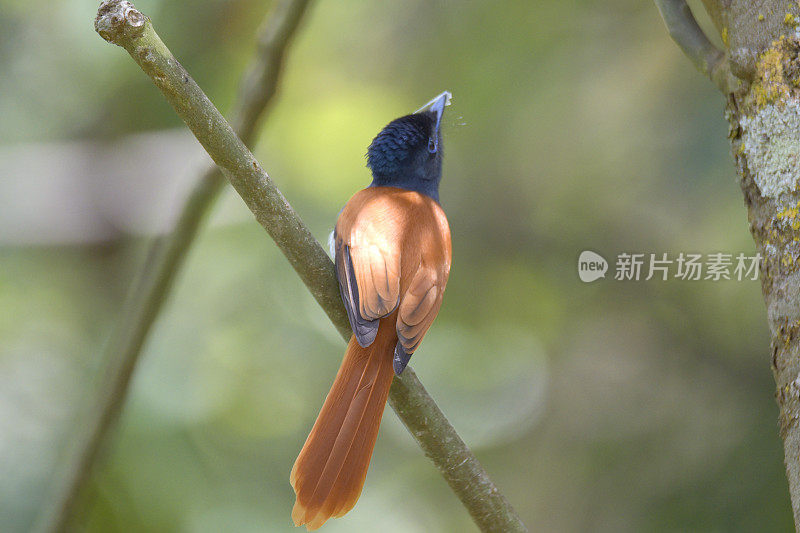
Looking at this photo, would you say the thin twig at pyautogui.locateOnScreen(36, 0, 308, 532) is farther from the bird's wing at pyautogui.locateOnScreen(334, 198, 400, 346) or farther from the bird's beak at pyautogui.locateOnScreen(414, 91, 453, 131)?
the bird's beak at pyautogui.locateOnScreen(414, 91, 453, 131)

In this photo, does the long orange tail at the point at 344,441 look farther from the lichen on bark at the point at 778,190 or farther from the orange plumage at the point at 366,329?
the lichen on bark at the point at 778,190

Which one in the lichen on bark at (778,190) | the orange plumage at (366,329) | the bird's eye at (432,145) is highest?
the bird's eye at (432,145)

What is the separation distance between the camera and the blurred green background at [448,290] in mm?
3641

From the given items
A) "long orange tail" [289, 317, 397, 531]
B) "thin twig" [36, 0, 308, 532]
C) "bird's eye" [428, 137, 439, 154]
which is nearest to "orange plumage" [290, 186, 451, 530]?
"long orange tail" [289, 317, 397, 531]

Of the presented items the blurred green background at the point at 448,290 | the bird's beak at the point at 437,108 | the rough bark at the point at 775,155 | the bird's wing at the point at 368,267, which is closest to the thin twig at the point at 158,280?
the bird's wing at the point at 368,267

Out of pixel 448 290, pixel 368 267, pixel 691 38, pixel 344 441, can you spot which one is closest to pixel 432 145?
pixel 368 267

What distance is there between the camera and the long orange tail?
2059 millimetres

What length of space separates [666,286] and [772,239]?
245 centimetres

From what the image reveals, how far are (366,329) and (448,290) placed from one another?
7.67 feet

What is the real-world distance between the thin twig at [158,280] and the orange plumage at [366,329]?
1.36 ft

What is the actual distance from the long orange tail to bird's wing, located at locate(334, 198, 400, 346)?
4.2 inches

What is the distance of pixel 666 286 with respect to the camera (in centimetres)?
408

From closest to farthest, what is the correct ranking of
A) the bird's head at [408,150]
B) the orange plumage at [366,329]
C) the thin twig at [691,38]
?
the thin twig at [691,38] < the orange plumage at [366,329] < the bird's head at [408,150]

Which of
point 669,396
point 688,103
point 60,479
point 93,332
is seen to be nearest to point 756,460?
point 669,396
